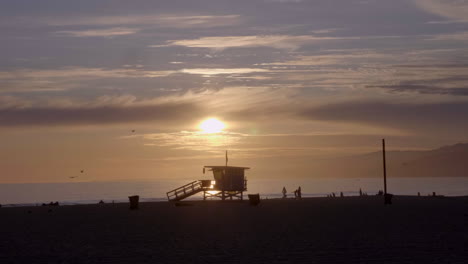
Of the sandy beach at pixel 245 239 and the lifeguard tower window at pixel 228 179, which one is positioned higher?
the lifeguard tower window at pixel 228 179

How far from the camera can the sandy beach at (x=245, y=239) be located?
19250 millimetres

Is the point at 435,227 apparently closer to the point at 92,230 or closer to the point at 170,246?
the point at 170,246

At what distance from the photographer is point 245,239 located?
80.3 feet

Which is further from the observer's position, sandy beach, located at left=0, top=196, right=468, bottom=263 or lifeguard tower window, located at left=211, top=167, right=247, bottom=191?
lifeguard tower window, located at left=211, top=167, right=247, bottom=191

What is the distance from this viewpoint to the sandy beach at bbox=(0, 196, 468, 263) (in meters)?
19.2

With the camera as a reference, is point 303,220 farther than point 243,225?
Yes

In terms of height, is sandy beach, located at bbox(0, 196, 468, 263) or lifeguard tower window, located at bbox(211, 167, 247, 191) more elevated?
lifeguard tower window, located at bbox(211, 167, 247, 191)

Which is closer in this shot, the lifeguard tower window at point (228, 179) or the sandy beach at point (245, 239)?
the sandy beach at point (245, 239)

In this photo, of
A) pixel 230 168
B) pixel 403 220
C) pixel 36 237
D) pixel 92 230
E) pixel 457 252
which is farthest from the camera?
pixel 230 168

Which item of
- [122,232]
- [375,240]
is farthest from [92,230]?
[375,240]

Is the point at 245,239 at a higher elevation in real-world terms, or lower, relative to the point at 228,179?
lower

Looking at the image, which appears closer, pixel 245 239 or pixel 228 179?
pixel 245 239

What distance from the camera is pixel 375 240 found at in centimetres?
2333

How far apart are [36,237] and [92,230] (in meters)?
3.57
